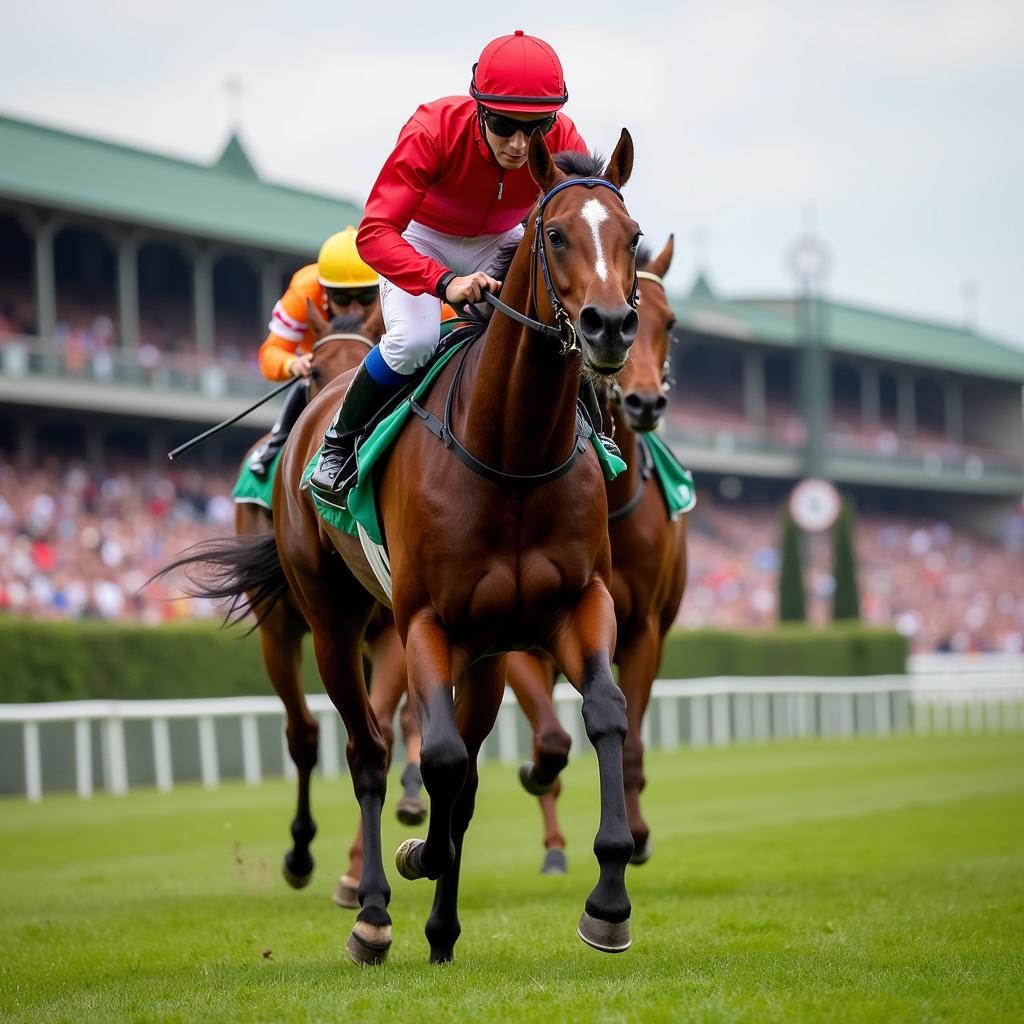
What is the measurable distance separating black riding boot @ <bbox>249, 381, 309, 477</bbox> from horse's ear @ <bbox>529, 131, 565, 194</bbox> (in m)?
2.63

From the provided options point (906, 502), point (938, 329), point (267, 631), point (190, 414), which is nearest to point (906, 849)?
point (267, 631)

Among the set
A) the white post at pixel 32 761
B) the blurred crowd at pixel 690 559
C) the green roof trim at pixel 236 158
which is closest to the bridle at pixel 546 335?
the blurred crowd at pixel 690 559

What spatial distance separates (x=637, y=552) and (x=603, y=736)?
7.84 feet

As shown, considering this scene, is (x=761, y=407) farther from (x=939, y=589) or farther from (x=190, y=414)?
(x=190, y=414)

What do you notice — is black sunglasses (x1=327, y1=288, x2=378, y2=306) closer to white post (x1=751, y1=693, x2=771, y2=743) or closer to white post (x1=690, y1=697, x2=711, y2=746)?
white post (x1=690, y1=697, x2=711, y2=746)

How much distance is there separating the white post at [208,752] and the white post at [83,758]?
1.05 metres

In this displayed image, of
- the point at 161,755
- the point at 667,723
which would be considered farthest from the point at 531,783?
the point at 667,723

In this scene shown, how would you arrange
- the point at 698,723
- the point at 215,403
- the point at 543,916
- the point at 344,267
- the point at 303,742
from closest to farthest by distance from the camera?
the point at 543,916 < the point at 303,742 < the point at 344,267 < the point at 698,723 < the point at 215,403

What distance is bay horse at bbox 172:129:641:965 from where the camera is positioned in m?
3.98

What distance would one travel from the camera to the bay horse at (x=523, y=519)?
13.1 feet

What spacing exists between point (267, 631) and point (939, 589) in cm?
3220

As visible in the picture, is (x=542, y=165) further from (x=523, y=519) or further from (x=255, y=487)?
(x=255, y=487)

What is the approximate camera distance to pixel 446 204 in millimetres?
4863

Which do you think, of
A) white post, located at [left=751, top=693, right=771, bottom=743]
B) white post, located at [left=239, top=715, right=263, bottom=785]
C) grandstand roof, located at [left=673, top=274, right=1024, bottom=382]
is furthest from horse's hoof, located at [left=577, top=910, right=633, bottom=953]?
grandstand roof, located at [left=673, top=274, right=1024, bottom=382]
